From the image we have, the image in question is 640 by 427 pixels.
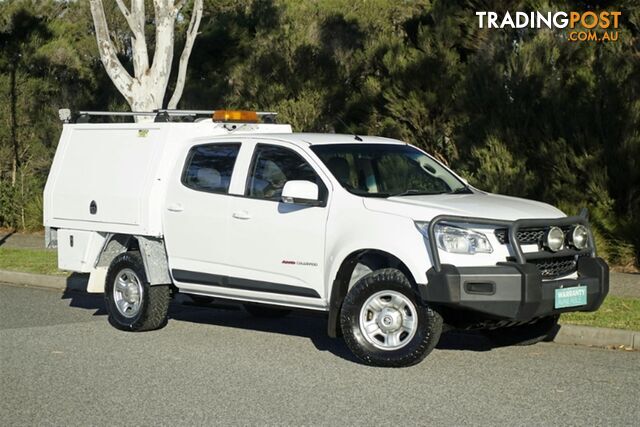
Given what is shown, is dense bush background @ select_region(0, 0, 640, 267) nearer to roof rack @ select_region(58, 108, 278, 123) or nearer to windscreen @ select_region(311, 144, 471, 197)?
roof rack @ select_region(58, 108, 278, 123)

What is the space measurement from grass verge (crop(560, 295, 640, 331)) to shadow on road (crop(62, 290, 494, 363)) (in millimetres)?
894

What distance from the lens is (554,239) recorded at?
350 inches

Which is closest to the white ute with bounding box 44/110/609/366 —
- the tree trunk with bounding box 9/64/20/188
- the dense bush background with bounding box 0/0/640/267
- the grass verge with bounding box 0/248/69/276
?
the grass verge with bounding box 0/248/69/276

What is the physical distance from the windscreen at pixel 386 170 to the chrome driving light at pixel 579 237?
1347 millimetres

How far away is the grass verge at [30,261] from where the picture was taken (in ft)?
51.5

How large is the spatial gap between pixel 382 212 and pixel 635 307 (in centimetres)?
370

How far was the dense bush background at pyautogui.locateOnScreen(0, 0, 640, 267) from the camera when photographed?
15.7 metres

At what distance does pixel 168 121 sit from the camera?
11352mm

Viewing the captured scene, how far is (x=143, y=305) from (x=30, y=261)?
6.63m

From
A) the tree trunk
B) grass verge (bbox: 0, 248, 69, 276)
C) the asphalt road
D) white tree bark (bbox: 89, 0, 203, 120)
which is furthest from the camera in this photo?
the tree trunk

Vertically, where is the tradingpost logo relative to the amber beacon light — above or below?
above

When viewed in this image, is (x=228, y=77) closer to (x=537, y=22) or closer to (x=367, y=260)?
(x=537, y=22)

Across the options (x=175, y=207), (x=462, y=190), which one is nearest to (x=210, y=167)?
(x=175, y=207)

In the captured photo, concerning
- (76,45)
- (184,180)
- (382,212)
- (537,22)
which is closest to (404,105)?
(537,22)
